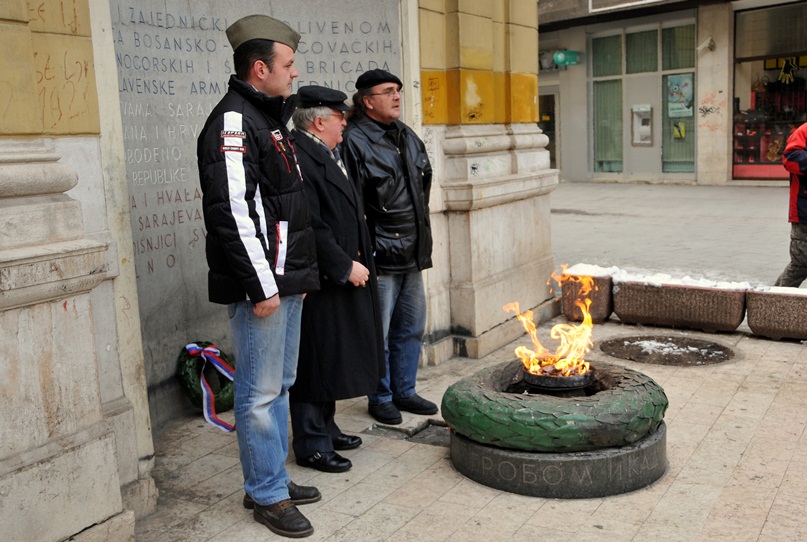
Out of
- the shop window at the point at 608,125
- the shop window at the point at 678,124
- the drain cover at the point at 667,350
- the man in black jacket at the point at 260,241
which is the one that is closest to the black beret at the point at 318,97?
the man in black jacket at the point at 260,241

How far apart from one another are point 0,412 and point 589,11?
19.9 meters

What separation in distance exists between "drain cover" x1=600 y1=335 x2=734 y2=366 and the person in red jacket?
4.66ft

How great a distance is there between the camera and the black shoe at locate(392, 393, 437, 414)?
17.6 feet

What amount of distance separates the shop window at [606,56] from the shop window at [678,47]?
4.01 ft

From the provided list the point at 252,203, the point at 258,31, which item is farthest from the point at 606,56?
the point at 252,203

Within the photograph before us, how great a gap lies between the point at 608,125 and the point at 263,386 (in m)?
20.0

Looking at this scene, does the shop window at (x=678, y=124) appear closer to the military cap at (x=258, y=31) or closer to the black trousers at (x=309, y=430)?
the black trousers at (x=309, y=430)

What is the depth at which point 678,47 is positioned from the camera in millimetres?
20766

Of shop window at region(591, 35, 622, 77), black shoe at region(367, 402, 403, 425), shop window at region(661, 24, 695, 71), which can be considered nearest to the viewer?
black shoe at region(367, 402, 403, 425)

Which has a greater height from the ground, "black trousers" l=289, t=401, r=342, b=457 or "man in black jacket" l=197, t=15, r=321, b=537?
"man in black jacket" l=197, t=15, r=321, b=537

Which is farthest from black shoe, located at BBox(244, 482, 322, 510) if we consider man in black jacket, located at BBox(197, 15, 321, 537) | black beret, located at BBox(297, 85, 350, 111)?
black beret, located at BBox(297, 85, 350, 111)

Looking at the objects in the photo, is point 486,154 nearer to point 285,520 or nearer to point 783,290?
point 783,290

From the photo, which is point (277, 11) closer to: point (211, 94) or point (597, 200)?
point (211, 94)

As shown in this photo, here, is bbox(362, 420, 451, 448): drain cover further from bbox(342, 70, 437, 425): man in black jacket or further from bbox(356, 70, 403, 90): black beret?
bbox(356, 70, 403, 90): black beret
